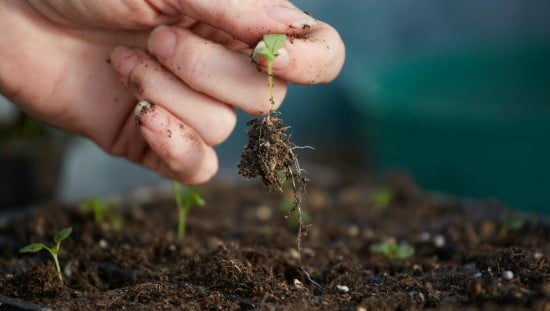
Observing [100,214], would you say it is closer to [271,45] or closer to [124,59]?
[124,59]

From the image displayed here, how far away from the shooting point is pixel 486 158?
2662 millimetres

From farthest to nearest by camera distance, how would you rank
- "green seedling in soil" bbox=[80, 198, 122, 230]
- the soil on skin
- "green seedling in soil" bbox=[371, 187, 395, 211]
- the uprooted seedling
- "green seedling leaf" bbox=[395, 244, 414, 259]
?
"green seedling in soil" bbox=[371, 187, 395, 211] → "green seedling in soil" bbox=[80, 198, 122, 230] → "green seedling leaf" bbox=[395, 244, 414, 259] → the uprooted seedling → the soil on skin

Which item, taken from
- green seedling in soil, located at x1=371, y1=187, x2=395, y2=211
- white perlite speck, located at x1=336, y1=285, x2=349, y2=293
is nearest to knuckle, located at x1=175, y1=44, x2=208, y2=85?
white perlite speck, located at x1=336, y1=285, x2=349, y2=293

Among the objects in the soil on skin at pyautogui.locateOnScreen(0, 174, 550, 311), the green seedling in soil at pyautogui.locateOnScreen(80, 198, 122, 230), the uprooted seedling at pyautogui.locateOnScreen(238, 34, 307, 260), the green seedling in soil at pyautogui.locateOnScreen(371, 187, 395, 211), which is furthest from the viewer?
the green seedling in soil at pyautogui.locateOnScreen(371, 187, 395, 211)

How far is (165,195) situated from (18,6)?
0.87 m

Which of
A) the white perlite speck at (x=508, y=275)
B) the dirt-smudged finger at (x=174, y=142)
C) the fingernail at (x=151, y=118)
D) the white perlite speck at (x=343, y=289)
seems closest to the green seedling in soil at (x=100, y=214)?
the dirt-smudged finger at (x=174, y=142)

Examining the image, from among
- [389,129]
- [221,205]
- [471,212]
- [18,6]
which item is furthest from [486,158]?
[18,6]

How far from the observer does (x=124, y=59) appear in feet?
4.64

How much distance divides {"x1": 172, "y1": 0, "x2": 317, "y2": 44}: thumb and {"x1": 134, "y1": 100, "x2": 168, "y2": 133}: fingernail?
0.22m

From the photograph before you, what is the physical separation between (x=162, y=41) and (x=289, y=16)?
26 cm

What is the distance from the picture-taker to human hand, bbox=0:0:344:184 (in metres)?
1.25

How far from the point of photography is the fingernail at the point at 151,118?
135 cm

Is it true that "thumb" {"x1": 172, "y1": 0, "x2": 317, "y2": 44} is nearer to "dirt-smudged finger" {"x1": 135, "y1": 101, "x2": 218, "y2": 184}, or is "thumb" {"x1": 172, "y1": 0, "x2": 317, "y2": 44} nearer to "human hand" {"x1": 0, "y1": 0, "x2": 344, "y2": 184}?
"human hand" {"x1": 0, "y1": 0, "x2": 344, "y2": 184}

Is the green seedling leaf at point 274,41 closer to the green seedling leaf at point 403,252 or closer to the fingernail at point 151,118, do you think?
the fingernail at point 151,118
